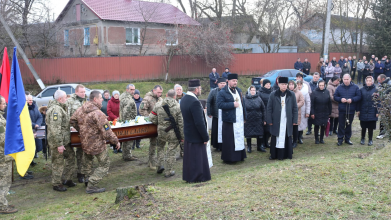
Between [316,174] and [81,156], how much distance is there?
15.8ft

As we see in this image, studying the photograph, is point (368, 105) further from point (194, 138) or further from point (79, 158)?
point (79, 158)

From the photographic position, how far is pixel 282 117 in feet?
27.7

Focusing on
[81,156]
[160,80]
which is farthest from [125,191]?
[160,80]

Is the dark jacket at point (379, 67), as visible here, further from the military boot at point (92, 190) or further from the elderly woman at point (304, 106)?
the military boot at point (92, 190)

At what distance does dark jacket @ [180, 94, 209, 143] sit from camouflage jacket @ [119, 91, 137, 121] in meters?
2.78

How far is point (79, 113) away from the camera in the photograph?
659 cm

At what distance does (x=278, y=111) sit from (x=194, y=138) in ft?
8.83

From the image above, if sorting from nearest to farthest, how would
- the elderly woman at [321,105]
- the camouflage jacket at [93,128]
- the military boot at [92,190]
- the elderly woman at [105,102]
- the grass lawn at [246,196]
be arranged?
the grass lawn at [246,196] → the camouflage jacket at [93,128] → the military boot at [92,190] → the elderly woman at [321,105] → the elderly woman at [105,102]

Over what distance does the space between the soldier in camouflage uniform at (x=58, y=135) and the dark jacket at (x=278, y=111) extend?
4516 millimetres

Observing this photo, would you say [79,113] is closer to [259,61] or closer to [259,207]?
[259,207]

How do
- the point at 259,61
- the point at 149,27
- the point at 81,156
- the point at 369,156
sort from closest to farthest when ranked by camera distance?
the point at 369,156
the point at 81,156
the point at 259,61
the point at 149,27

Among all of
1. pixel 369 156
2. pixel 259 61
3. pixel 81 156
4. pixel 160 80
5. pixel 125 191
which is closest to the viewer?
pixel 125 191

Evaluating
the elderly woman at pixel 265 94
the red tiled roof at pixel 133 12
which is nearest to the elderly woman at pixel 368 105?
the elderly woman at pixel 265 94

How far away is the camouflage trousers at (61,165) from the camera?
22.5 feet
